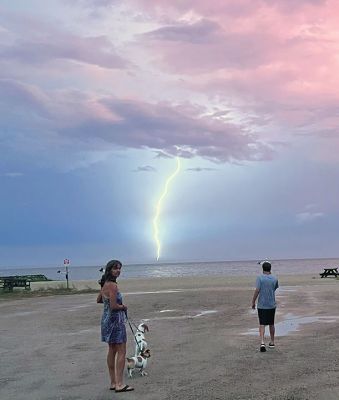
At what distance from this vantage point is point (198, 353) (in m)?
10.9

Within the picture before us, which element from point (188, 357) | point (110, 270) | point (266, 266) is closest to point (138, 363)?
point (188, 357)

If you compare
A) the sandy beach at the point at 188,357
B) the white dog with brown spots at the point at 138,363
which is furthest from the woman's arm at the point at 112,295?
the white dog with brown spots at the point at 138,363

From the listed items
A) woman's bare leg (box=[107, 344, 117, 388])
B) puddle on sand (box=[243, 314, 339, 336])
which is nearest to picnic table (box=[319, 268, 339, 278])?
puddle on sand (box=[243, 314, 339, 336])

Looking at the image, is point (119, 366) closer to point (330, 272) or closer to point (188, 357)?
point (188, 357)

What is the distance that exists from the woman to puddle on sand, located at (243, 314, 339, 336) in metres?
5.90

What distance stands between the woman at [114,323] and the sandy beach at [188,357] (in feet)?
0.98

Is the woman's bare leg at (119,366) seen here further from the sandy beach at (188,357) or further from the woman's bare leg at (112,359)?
the sandy beach at (188,357)

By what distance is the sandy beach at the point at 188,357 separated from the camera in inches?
311

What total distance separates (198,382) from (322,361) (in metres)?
2.50

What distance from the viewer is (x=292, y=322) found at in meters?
15.3

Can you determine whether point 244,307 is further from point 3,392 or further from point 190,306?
point 3,392

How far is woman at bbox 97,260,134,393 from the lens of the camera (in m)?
7.95

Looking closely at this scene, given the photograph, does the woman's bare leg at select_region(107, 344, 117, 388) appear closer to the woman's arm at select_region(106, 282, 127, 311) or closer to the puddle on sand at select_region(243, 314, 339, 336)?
the woman's arm at select_region(106, 282, 127, 311)

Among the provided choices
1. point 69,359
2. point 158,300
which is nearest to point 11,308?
point 158,300
